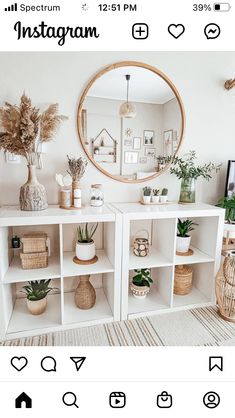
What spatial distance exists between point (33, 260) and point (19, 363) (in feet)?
1.79

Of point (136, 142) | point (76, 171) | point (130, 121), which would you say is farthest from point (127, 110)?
point (76, 171)

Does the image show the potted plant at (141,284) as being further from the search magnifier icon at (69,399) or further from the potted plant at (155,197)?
the search magnifier icon at (69,399)

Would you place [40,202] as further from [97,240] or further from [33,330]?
[33,330]

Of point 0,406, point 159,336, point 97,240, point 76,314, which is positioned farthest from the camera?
point 97,240

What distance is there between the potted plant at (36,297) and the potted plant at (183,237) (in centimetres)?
98

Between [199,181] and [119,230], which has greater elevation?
[199,181]

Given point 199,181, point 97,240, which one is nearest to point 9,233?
point 97,240

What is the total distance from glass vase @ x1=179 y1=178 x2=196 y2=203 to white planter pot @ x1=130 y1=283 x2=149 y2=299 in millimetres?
719

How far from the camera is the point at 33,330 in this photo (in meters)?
1.48

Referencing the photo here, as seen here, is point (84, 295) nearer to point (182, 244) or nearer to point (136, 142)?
point (182, 244)

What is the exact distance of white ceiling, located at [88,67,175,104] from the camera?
1.65 m

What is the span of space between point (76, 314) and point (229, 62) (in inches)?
85.9

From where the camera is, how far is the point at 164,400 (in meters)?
1.07

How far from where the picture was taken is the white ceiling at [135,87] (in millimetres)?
1651
